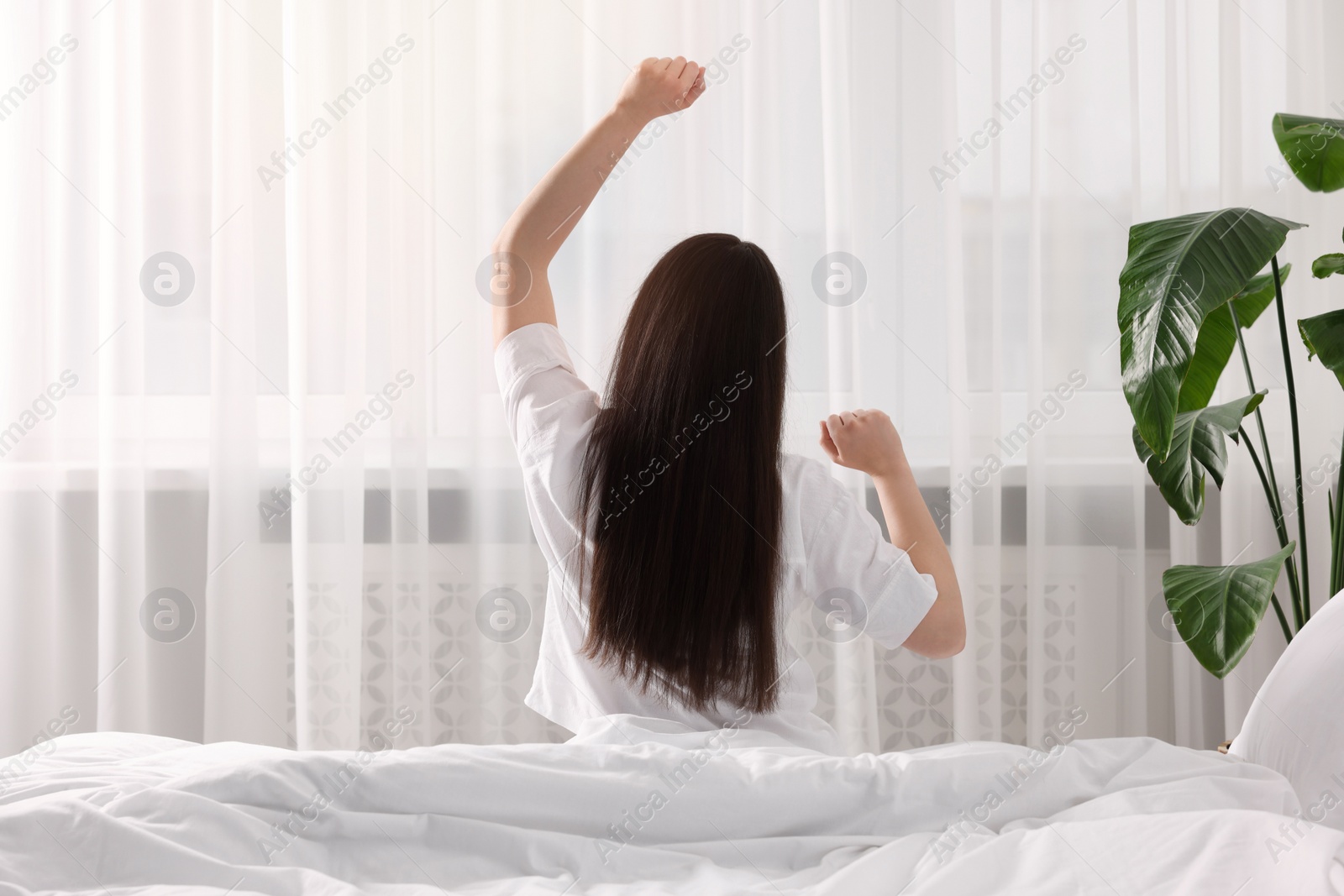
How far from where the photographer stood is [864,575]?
89 centimetres

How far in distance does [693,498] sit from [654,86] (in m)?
0.47

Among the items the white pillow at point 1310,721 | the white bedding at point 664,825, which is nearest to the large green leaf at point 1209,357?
the white pillow at point 1310,721

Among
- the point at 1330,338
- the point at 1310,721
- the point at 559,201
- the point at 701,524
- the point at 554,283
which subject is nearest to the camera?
the point at 1310,721

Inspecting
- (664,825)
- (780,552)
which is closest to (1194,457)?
(780,552)

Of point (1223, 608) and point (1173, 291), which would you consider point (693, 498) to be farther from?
point (1223, 608)

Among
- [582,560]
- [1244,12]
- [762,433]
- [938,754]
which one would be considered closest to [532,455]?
[582,560]

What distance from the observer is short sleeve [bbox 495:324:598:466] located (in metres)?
0.91

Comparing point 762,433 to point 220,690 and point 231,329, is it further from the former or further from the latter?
point 220,690

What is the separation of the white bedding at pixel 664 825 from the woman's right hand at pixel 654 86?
2.25 feet

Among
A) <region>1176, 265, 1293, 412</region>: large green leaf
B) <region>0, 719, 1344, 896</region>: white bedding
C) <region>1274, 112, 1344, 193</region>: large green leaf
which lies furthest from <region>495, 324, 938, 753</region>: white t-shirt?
<region>1274, 112, 1344, 193</region>: large green leaf

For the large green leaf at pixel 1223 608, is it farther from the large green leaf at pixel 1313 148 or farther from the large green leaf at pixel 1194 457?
the large green leaf at pixel 1313 148

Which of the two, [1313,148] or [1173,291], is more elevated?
[1313,148]

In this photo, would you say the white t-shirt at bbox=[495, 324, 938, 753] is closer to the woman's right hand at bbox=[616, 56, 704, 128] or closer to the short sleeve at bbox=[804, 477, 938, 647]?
the short sleeve at bbox=[804, 477, 938, 647]

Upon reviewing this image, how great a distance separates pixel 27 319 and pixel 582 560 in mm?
1572
